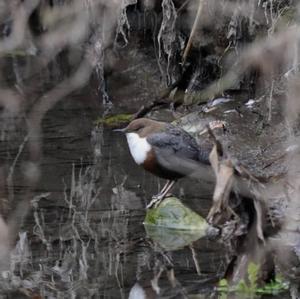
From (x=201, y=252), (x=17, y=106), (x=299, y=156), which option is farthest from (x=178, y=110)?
(x=17, y=106)

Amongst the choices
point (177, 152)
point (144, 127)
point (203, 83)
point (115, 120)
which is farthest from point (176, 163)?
point (203, 83)

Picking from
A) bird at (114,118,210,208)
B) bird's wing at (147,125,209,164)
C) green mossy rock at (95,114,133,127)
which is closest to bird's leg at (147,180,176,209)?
bird at (114,118,210,208)

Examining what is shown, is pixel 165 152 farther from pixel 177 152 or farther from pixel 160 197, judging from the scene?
pixel 160 197

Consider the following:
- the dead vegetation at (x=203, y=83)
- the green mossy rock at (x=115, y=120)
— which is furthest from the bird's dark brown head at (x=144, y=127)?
the green mossy rock at (x=115, y=120)

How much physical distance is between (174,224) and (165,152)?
1.75 feet

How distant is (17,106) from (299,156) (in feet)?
11.6

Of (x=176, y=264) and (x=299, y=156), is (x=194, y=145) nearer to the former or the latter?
(x=299, y=156)

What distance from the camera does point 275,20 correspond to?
759 centimetres

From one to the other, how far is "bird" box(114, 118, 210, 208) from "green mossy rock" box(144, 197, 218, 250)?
0.21m

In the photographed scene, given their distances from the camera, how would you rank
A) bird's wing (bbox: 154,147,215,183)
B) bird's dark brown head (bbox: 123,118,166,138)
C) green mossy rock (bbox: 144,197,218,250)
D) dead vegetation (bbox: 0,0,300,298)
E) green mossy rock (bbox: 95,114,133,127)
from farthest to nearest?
green mossy rock (bbox: 95,114,133,127) < bird's dark brown head (bbox: 123,118,166,138) < bird's wing (bbox: 154,147,215,183) < green mossy rock (bbox: 144,197,218,250) < dead vegetation (bbox: 0,0,300,298)

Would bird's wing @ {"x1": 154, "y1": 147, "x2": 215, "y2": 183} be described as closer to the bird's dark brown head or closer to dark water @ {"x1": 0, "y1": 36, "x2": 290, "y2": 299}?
the bird's dark brown head

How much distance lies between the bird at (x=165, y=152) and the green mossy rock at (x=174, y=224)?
21 cm

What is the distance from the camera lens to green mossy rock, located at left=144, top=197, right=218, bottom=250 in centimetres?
567

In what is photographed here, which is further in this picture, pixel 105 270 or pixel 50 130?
pixel 50 130
